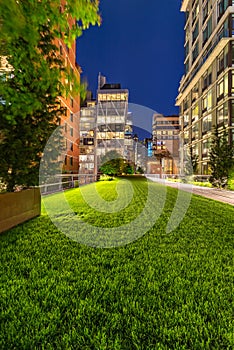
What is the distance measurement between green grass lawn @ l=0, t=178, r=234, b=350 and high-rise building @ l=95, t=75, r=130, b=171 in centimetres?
5822

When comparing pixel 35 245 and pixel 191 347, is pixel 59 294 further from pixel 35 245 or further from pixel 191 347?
pixel 35 245

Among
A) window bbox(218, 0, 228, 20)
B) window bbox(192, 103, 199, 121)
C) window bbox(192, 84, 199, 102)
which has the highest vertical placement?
window bbox(218, 0, 228, 20)

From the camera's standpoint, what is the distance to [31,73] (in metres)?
3.52

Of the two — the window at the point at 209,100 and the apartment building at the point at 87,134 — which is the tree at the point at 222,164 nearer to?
the window at the point at 209,100

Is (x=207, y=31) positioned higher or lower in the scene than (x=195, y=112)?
higher

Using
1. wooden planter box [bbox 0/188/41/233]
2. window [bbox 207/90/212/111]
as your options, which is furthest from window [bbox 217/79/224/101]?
wooden planter box [bbox 0/188/41/233]

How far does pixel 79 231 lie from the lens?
17.5 feet

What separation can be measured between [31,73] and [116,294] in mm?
3368

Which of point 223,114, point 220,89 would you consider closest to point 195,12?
point 220,89

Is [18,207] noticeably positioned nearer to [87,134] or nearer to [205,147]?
[205,147]

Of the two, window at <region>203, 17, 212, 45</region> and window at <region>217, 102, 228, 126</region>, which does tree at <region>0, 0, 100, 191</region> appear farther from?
window at <region>203, 17, 212, 45</region>

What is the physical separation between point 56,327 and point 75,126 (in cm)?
3455

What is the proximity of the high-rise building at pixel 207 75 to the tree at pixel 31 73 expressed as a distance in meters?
31.6

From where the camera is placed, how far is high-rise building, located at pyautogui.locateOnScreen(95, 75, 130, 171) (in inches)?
2503
